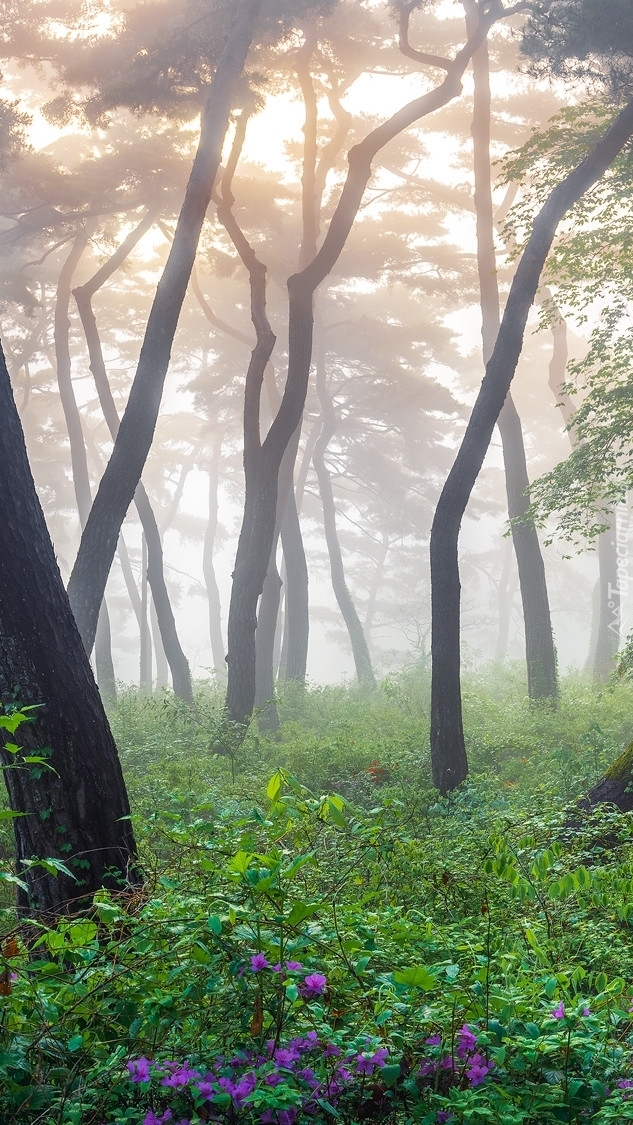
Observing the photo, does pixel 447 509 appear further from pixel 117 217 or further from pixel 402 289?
pixel 402 289

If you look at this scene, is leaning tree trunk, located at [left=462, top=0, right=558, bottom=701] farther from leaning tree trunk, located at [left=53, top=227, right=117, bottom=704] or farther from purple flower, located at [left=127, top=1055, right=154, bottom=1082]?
purple flower, located at [left=127, top=1055, right=154, bottom=1082]

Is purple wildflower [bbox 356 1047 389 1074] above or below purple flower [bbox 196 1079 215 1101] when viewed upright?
above

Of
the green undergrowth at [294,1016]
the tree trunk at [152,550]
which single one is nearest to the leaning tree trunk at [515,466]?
the tree trunk at [152,550]

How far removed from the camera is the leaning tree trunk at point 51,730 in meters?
4.07

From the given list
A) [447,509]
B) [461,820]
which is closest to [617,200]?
[447,509]

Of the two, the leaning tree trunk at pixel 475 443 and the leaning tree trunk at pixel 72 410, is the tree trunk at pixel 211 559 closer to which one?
the leaning tree trunk at pixel 72 410

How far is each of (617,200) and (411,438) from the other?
20009 millimetres

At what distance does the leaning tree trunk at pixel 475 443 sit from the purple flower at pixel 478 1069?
6.58 m

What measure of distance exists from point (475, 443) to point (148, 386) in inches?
139

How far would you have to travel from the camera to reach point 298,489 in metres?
29.0

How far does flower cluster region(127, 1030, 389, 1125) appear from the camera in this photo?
2186 millimetres

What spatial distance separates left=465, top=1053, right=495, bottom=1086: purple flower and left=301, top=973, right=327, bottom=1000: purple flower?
1.43 feet

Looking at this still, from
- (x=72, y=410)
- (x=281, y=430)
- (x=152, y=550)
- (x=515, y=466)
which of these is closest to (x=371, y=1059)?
(x=281, y=430)

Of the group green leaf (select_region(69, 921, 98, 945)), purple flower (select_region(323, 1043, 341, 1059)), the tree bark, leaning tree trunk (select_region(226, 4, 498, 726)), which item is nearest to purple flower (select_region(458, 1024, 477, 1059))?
purple flower (select_region(323, 1043, 341, 1059))
